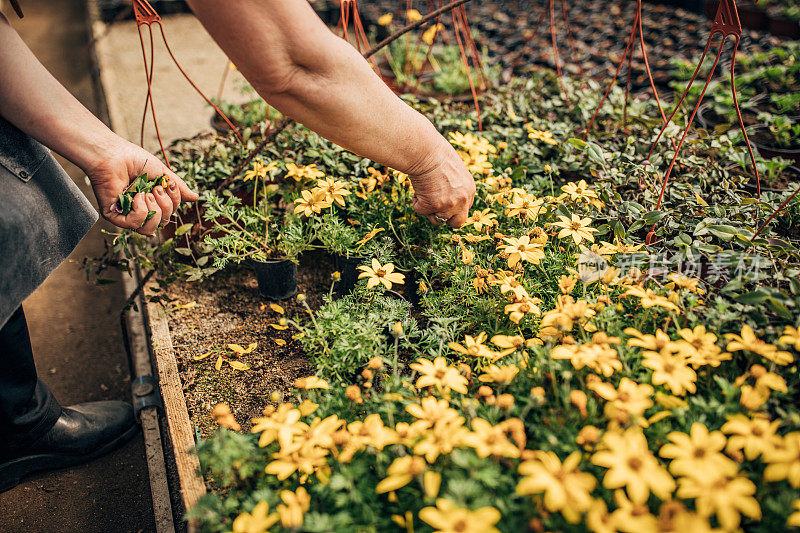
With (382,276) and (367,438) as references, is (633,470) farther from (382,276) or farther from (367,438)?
(382,276)

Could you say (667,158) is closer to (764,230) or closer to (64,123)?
(764,230)

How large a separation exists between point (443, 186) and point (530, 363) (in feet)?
1.82

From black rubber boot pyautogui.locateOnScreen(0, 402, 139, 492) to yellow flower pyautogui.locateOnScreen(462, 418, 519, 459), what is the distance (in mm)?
1490

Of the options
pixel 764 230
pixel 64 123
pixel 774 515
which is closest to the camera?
pixel 774 515

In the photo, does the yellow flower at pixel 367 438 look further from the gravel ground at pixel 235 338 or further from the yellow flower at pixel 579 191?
the yellow flower at pixel 579 191

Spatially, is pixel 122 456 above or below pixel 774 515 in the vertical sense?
below

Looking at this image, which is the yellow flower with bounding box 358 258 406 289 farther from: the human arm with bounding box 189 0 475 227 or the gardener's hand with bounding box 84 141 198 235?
the gardener's hand with bounding box 84 141 198 235

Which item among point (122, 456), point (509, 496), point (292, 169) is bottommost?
point (122, 456)

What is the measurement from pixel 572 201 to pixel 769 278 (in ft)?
1.92

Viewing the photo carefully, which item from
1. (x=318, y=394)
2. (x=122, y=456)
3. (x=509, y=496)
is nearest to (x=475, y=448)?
(x=509, y=496)

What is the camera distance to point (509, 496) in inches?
32.6

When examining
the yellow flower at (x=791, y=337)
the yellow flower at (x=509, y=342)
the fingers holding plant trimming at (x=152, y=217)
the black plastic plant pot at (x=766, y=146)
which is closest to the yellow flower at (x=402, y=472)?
the yellow flower at (x=509, y=342)

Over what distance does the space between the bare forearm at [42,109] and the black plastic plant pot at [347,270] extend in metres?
0.74

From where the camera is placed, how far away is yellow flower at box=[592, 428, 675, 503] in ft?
2.30
